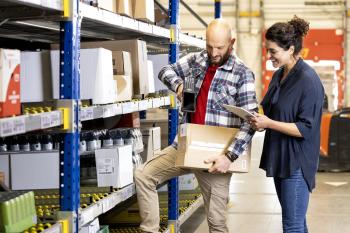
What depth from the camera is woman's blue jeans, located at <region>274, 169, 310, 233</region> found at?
377cm

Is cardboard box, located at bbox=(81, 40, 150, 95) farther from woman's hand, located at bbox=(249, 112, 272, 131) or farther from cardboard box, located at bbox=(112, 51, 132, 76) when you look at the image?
woman's hand, located at bbox=(249, 112, 272, 131)

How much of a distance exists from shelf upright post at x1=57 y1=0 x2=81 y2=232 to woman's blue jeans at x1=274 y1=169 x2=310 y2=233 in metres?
1.24

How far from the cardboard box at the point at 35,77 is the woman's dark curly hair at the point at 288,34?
131 centimetres

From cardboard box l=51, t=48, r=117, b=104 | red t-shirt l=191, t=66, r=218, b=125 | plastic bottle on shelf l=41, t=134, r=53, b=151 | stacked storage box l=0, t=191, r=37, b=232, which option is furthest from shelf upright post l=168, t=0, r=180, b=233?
stacked storage box l=0, t=191, r=37, b=232

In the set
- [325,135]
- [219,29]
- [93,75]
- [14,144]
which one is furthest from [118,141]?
[325,135]

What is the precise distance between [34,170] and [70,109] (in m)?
0.52

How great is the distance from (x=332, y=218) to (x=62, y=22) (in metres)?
4.49

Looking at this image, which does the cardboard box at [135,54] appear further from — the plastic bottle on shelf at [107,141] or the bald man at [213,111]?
the plastic bottle on shelf at [107,141]

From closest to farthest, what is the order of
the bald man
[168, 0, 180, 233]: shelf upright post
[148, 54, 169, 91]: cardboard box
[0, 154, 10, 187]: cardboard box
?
1. [0, 154, 10, 187]: cardboard box
2. the bald man
3. [168, 0, 180, 233]: shelf upright post
4. [148, 54, 169, 91]: cardboard box

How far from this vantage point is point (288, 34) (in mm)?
3828

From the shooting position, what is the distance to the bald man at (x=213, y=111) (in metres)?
4.04

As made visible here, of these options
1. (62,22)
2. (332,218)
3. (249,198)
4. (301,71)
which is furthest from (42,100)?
(249,198)

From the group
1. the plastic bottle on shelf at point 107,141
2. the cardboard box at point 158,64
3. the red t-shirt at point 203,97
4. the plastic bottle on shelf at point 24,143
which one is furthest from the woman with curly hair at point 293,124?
the cardboard box at point 158,64

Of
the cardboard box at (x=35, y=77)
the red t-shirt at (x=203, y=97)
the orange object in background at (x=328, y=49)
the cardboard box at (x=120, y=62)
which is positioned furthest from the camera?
the orange object in background at (x=328, y=49)
